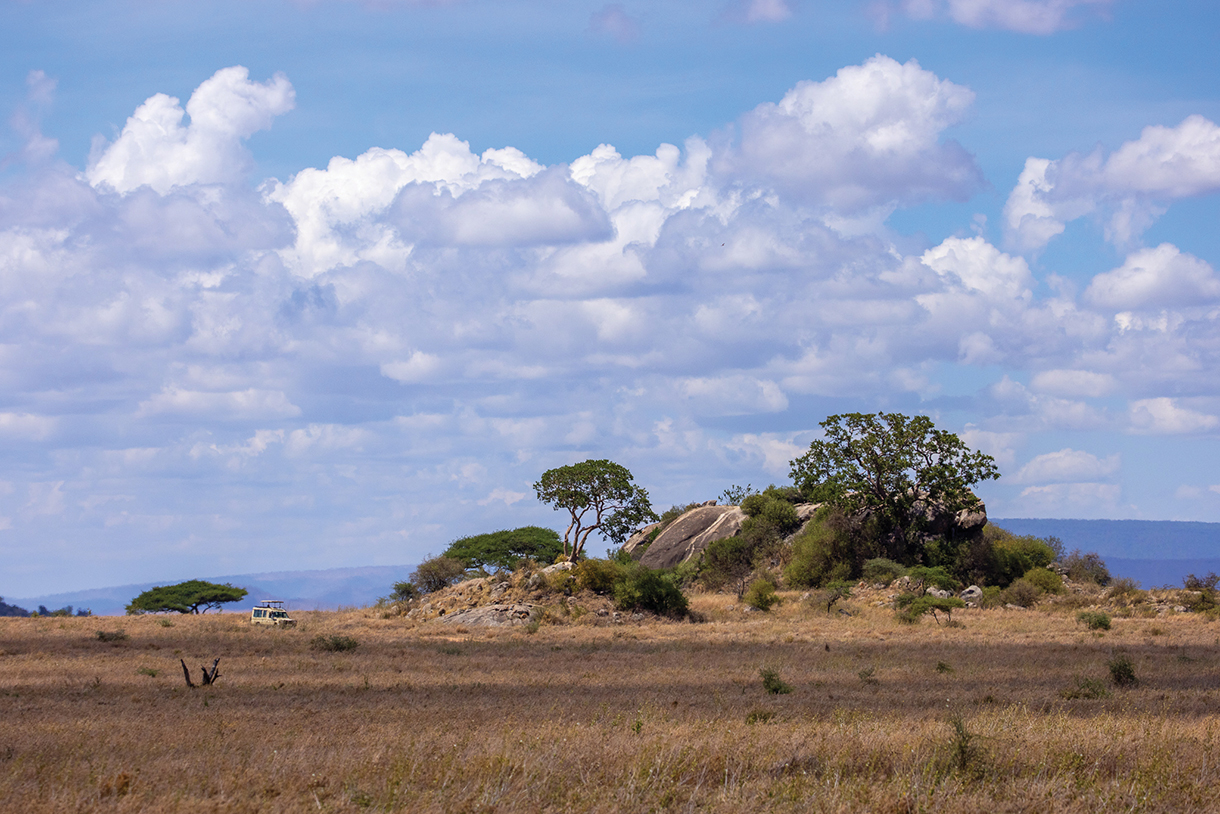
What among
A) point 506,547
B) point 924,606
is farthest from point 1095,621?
point 506,547

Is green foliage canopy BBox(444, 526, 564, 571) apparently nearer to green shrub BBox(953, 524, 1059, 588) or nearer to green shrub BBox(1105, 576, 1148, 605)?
green shrub BBox(953, 524, 1059, 588)

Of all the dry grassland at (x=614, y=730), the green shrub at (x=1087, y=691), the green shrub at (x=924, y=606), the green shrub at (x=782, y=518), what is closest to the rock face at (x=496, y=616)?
the dry grassland at (x=614, y=730)

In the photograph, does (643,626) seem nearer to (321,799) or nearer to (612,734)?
(612,734)

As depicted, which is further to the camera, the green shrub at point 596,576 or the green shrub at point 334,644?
the green shrub at point 596,576

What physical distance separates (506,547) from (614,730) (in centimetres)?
6994

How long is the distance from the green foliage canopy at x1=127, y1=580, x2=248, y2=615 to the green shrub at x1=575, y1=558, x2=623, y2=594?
Result: 43.6m

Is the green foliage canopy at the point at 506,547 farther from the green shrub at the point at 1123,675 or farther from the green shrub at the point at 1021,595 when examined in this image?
the green shrub at the point at 1123,675

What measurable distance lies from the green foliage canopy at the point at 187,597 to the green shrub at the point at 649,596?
46.2 m

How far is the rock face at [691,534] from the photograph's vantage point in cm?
6931

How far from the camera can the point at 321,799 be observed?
964 centimetres

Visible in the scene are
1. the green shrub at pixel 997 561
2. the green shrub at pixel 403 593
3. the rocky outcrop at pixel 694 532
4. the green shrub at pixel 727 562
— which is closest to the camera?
the green shrub at pixel 997 561

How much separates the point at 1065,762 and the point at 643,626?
30866 millimetres

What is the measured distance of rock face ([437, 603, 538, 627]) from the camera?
4138cm

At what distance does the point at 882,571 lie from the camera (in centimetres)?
5306
